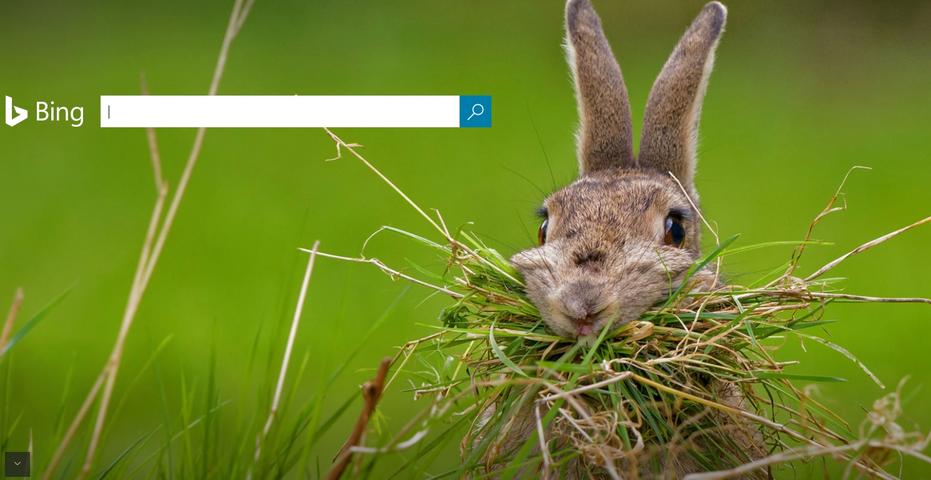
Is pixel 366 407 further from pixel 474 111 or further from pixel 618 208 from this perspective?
pixel 474 111

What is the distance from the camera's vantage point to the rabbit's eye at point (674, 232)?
9.39 feet

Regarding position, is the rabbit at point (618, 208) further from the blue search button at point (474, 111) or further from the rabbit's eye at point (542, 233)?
the blue search button at point (474, 111)

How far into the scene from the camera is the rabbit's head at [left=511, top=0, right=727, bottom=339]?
2346mm

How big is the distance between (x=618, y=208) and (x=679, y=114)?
806 mm

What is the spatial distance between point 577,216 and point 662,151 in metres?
0.78

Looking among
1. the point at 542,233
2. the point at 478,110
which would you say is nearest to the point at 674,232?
the point at 542,233

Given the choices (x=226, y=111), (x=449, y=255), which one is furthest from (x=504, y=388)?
(x=226, y=111)

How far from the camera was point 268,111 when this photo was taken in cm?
313

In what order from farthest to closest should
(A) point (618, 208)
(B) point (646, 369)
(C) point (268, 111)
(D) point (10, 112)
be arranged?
(D) point (10, 112)
(C) point (268, 111)
(A) point (618, 208)
(B) point (646, 369)

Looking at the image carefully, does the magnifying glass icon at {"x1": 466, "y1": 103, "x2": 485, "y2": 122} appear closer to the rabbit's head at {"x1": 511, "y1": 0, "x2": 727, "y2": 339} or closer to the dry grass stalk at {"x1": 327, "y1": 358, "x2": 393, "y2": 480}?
the rabbit's head at {"x1": 511, "y1": 0, "x2": 727, "y2": 339}

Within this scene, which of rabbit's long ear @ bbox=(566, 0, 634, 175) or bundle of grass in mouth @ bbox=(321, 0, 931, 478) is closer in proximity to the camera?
bundle of grass in mouth @ bbox=(321, 0, 931, 478)

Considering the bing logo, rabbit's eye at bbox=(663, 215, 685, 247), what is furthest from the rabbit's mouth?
the bing logo

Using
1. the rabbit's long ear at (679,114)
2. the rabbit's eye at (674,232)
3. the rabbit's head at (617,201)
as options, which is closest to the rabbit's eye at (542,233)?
the rabbit's head at (617,201)

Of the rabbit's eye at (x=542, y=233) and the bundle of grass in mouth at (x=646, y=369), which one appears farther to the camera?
the rabbit's eye at (x=542, y=233)
